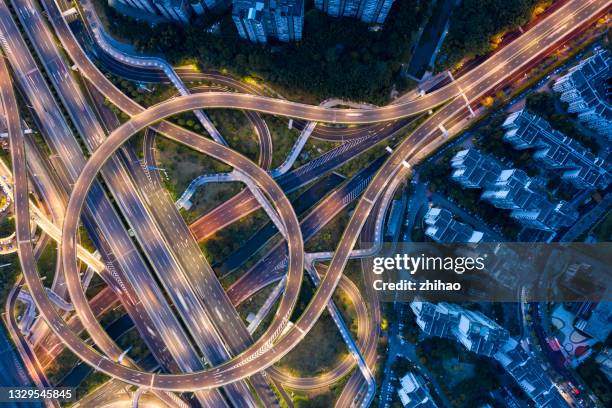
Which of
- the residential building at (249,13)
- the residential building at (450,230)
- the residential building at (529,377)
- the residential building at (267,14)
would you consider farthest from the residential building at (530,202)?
the residential building at (249,13)

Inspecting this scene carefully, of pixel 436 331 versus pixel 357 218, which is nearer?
pixel 436 331

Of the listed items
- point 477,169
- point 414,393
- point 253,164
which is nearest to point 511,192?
point 477,169

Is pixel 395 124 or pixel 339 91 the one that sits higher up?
pixel 339 91

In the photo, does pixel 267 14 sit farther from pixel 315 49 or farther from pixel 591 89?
pixel 591 89

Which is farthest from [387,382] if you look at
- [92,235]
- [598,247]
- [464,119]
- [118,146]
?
[118,146]

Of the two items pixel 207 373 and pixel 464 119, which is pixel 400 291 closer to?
pixel 464 119

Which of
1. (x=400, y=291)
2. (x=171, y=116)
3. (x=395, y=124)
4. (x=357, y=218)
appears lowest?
(x=400, y=291)
